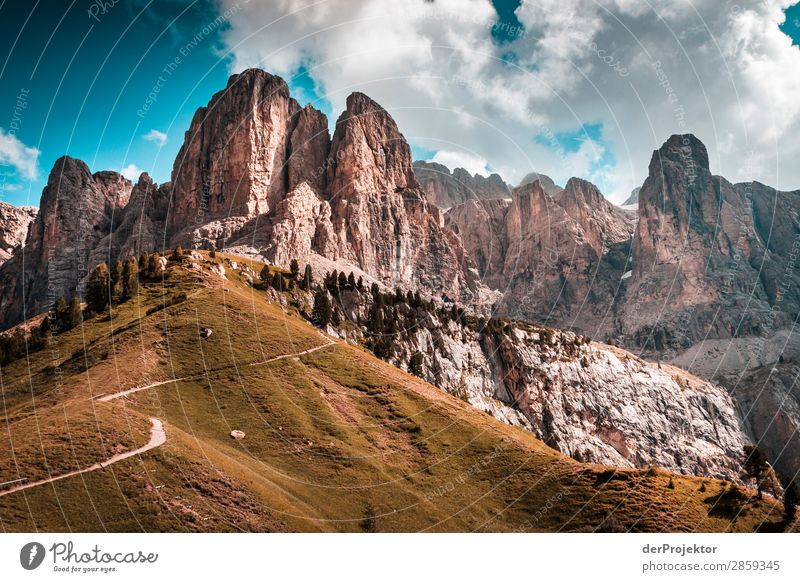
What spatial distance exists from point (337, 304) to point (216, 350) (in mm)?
61621

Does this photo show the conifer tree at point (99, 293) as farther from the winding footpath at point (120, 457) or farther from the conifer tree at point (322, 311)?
the winding footpath at point (120, 457)

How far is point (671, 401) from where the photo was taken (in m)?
197

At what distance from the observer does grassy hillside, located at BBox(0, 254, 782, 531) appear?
43.1 metres

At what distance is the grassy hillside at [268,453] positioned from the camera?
43062mm

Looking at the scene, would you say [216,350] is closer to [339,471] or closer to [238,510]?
[339,471]

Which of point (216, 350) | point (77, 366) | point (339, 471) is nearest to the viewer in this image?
point (339, 471)

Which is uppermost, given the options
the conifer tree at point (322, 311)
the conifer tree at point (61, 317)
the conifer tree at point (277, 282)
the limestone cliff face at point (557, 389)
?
the conifer tree at point (277, 282)

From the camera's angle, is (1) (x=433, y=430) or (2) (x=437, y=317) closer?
(1) (x=433, y=430)

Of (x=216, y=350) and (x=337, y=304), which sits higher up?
(x=337, y=304)
